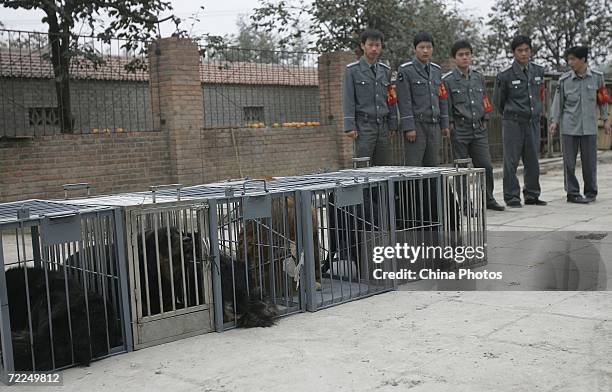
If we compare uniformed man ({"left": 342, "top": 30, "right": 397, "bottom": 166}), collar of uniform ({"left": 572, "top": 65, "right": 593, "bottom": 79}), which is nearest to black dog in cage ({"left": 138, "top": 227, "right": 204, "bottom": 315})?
uniformed man ({"left": 342, "top": 30, "right": 397, "bottom": 166})

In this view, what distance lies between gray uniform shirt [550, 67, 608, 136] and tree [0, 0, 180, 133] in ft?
22.2

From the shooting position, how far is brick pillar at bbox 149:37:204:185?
12266 millimetres

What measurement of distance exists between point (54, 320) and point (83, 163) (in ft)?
25.6

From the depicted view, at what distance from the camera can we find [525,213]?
9055 millimetres

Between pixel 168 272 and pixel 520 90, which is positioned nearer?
pixel 168 272

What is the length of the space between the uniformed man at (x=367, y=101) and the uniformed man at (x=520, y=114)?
2.45m

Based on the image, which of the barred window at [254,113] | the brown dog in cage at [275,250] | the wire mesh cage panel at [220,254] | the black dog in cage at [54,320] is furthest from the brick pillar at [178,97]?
the black dog in cage at [54,320]

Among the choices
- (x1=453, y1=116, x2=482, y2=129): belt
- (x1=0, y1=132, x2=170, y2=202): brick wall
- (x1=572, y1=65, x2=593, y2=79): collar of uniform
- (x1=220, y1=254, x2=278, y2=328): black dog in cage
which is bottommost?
(x1=220, y1=254, x2=278, y2=328): black dog in cage

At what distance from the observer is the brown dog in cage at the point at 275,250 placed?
475 centimetres

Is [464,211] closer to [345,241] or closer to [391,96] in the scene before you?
[345,241]

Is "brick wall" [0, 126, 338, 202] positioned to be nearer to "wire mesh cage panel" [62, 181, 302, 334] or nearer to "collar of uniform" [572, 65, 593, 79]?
"collar of uniform" [572, 65, 593, 79]

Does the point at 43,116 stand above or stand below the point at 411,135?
above

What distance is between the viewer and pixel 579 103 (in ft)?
31.9

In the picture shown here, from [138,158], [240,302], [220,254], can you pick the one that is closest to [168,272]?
[220,254]
